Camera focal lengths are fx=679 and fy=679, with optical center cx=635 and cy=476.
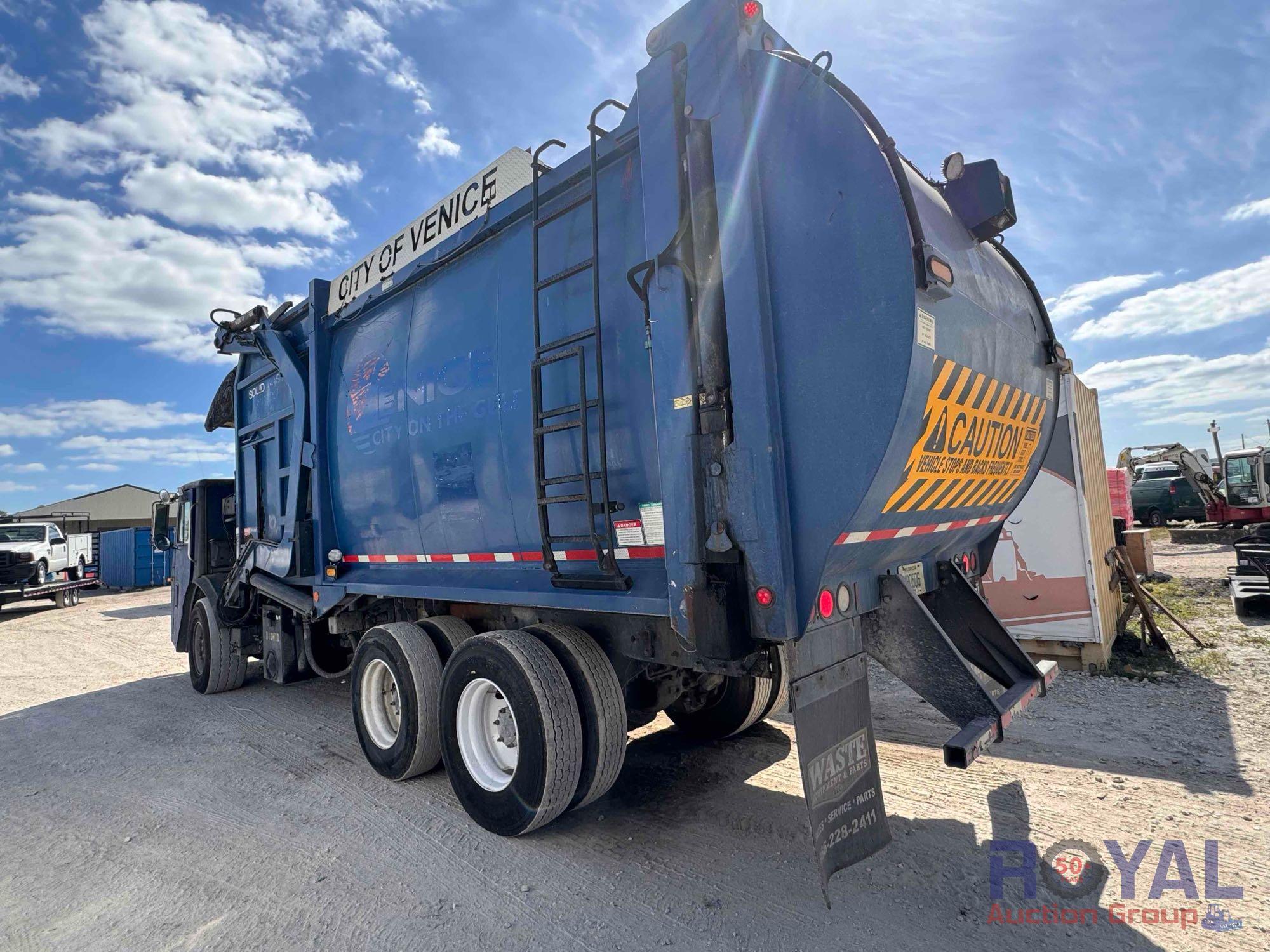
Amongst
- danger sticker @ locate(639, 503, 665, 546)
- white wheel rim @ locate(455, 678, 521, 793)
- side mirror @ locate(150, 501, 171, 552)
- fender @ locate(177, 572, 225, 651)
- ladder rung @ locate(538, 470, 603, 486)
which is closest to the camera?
danger sticker @ locate(639, 503, 665, 546)

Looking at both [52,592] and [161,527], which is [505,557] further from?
[52,592]

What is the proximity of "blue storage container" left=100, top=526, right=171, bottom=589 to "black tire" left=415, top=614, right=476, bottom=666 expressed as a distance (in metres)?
22.7

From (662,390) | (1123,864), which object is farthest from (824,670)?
(1123,864)

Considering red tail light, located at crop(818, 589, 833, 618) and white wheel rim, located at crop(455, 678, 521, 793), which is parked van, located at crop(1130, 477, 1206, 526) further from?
white wheel rim, located at crop(455, 678, 521, 793)

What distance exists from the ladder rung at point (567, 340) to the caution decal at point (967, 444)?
5.27ft

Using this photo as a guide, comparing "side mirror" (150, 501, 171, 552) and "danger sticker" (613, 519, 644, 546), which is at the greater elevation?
"side mirror" (150, 501, 171, 552)

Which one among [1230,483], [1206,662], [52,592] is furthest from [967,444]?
[52,592]

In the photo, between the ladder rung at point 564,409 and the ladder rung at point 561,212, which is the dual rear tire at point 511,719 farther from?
the ladder rung at point 561,212

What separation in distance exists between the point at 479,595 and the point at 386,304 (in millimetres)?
2518

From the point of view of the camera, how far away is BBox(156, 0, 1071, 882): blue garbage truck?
2.62 meters

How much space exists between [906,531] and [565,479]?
161 cm

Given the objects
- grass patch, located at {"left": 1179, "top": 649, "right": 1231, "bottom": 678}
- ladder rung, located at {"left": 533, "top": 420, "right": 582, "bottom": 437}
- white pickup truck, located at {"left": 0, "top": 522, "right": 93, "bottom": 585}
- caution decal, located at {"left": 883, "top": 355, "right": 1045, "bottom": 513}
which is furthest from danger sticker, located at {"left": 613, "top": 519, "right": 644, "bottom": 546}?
white pickup truck, located at {"left": 0, "top": 522, "right": 93, "bottom": 585}

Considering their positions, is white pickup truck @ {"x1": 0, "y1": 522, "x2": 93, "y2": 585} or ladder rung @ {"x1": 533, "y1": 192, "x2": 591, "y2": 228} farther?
white pickup truck @ {"x1": 0, "y1": 522, "x2": 93, "y2": 585}

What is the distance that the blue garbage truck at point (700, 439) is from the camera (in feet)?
8.61
